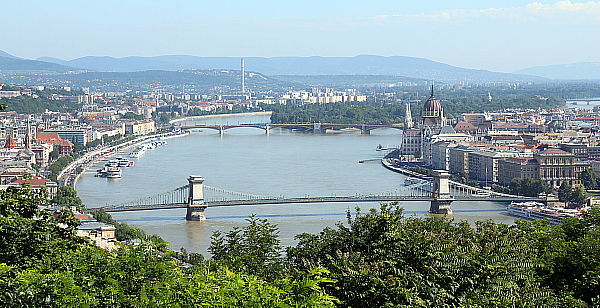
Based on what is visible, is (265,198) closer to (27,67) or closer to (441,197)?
(441,197)

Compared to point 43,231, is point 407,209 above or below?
below

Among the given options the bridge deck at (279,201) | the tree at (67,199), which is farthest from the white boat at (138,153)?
the bridge deck at (279,201)

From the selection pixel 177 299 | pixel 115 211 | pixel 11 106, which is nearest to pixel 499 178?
pixel 115 211

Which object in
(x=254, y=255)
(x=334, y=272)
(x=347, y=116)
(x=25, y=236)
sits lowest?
(x=347, y=116)

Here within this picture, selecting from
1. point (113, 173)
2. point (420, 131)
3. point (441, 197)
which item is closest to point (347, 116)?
point (420, 131)

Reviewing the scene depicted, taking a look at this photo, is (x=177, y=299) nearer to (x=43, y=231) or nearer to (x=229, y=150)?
(x=43, y=231)

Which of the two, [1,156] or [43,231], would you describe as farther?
[1,156]

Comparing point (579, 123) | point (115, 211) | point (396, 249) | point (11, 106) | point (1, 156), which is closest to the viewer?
point (396, 249)
